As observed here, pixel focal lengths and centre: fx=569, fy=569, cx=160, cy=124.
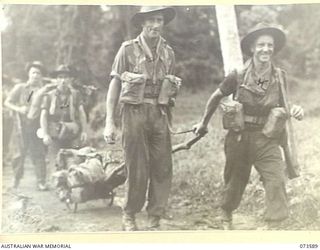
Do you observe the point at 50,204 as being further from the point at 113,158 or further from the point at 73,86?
the point at 73,86

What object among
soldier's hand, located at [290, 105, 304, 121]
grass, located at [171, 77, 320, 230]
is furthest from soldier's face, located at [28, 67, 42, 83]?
soldier's hand, located at [290, 105, 304, 121]

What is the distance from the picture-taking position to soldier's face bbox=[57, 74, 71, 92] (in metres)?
3.31

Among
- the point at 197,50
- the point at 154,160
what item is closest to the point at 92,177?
the point at 154,160

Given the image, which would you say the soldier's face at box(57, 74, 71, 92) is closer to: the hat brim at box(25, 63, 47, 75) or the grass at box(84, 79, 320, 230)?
the hat brim at box(25, 63, 47, 75)

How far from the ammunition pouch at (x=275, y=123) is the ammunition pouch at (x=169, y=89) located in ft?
1.80

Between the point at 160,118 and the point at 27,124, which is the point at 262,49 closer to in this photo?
the point at 160,118

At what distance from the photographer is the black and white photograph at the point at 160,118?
3211mm

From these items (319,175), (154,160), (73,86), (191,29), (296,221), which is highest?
(191,29)

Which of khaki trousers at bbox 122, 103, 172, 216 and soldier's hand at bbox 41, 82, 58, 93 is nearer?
khaki trousers at bbox 122, 103, 172, 216

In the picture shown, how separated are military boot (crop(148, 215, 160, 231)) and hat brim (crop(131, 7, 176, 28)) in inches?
43.1

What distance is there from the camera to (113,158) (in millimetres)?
3260

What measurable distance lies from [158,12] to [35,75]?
2.61ft

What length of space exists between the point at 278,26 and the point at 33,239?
6.05 feet

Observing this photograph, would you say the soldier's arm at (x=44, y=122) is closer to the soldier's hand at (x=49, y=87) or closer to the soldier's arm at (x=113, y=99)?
the soldier's hand at (x=49, y=87)
